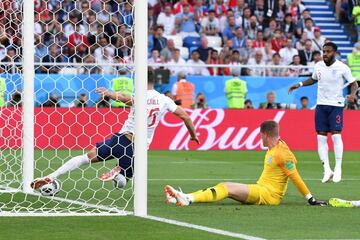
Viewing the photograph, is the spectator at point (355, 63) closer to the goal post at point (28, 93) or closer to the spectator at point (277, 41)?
the spectator at point (277, 41)

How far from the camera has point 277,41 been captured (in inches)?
1225

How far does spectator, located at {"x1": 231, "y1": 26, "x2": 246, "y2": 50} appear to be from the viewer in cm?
3033

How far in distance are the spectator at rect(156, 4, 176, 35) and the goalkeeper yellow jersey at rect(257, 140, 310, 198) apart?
18.8m

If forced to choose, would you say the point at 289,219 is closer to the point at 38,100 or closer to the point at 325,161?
the point at 325,161

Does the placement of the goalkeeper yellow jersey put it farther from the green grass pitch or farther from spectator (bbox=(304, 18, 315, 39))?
spectator (bbox=(304, 18, 315, 39))

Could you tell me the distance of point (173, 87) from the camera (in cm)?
2612

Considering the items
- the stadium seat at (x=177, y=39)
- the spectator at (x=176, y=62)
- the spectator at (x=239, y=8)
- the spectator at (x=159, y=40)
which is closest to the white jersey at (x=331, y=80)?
the spectator at (x=176, y=62)

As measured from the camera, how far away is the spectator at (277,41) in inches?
1215

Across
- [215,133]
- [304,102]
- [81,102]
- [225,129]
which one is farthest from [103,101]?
[304,102]

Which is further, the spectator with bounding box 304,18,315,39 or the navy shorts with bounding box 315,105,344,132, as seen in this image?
the spectator with bounding box 304,18,315,39

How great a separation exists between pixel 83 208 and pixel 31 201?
1155mm

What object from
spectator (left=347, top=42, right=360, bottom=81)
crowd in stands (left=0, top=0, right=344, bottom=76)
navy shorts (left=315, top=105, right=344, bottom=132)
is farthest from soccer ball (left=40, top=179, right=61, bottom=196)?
spectator (left=347, top=42, right=360, bottom=81)

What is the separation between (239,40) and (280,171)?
18.8 meters

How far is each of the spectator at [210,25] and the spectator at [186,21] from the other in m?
0.31
